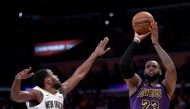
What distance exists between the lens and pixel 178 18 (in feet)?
54.1

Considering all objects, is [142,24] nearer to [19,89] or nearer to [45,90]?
[45,90]

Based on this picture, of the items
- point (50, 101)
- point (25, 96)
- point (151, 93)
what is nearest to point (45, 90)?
point (50, 101)

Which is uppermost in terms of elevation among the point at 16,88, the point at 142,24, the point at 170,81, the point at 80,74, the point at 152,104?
the point at 142,24

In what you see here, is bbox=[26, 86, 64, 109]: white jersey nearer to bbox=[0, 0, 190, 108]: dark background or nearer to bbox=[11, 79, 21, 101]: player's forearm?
bbox=[11, 79, 21, 101]: player's forearm

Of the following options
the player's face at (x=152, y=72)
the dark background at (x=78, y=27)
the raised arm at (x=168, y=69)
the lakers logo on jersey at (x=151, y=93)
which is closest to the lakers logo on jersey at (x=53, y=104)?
the lakers logo on jersey at (x=151, y=93)

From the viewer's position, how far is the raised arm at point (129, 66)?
549 cm

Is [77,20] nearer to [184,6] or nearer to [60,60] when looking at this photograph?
[60,60]

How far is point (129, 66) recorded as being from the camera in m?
5.50

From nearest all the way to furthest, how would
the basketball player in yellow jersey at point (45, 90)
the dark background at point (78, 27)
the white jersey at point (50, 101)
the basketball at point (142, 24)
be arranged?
the basketball player in yellow jersey at point (45, 90) → the white jersey at point (50, 101) → the basketball at point (142, 24) → the dark background at point (78, 27)

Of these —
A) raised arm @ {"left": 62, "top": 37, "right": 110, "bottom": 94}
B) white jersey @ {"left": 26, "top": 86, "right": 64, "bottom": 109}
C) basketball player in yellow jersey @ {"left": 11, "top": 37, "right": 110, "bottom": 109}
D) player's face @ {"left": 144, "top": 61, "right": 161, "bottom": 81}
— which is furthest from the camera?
raised arm @ {"left": 62, "top": 37, "right": 110, "bottom": 94}

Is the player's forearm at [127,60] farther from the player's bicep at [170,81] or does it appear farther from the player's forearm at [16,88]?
the player's forearm at [16,88]

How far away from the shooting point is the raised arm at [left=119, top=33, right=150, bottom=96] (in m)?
5.49

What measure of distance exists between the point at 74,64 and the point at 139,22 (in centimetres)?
1098

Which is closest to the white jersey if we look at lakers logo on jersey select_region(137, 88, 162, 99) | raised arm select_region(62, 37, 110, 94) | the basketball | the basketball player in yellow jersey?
the basketball player in yellow jersey
